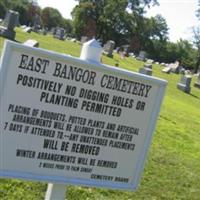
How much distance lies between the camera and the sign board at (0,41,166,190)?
14.6 feet

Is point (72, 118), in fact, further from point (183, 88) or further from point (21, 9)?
point (21, 9)

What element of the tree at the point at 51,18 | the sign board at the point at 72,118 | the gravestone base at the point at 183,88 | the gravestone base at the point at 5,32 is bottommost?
the tree at the point at 51,18

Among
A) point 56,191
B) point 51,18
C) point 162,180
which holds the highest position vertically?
point 56,191

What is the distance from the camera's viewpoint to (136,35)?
318 ft

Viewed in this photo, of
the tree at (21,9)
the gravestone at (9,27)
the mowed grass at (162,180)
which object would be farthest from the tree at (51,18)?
the mowed grass at (162,180)

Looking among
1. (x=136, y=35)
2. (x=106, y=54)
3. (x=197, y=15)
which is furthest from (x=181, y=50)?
(x=106, y=54)

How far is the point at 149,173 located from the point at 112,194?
1.44m

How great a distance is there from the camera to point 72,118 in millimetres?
4676

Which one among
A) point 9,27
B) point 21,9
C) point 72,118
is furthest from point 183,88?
point 21,9

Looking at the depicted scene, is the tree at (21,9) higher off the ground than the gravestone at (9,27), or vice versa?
the gravestone at (9,27)

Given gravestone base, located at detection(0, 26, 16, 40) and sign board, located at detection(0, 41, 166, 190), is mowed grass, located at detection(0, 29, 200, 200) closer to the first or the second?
sign board, located at detection(0, 41, 166, 190)

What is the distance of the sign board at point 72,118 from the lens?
4.45 meters

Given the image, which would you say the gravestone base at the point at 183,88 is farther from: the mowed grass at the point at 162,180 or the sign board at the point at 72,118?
the sign board at the point at 72,118

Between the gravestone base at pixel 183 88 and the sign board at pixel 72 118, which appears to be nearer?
the sign board at pixel 72 118
